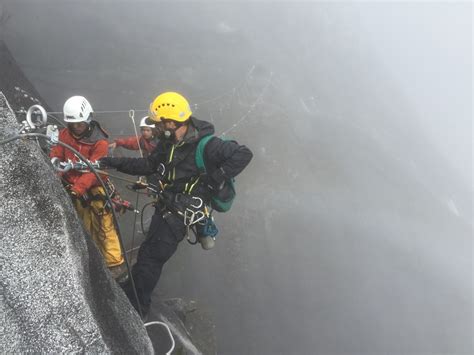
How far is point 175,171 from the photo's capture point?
4152 millimetres

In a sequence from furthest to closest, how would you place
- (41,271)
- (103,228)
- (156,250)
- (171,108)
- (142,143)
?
1. (142,143)
2. (103,228)
3. (156,250)
4. (171,108)
5. (41,271)

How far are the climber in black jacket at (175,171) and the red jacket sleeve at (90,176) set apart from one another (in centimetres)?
33

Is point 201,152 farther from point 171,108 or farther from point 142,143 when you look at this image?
point 142,143

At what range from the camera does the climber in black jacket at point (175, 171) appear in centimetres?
397

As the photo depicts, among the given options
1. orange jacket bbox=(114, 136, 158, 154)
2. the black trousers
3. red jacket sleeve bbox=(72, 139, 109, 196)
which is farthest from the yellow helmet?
orange jacket bbox=(114, 136, 158, 154)

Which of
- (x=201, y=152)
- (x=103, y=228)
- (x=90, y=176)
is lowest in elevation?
(x=103, y=228)

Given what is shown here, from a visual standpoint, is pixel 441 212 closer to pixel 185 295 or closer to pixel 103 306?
pixel 185 295

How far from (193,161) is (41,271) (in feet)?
6.28

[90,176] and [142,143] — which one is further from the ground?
[90,176]

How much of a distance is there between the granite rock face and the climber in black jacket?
3.84 feet

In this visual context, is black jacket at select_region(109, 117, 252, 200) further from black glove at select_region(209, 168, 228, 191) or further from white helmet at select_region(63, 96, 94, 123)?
white helmet at select_region(63, 96, 94, 123)

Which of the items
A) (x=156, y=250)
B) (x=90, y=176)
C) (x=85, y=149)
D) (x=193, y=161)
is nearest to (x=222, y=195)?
(x=193, y=161)

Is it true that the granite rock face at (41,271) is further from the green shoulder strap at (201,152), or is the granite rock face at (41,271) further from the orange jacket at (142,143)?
the orange jacket at (142,143)

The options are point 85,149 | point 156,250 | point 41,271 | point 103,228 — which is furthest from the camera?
point 103,228
